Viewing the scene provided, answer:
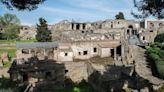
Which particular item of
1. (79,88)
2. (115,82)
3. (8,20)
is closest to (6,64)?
(79,88)

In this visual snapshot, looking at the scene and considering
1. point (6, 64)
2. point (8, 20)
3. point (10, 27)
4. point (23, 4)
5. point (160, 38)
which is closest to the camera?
point (23, 4)

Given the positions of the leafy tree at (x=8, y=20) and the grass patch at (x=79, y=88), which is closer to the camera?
the grass patch at (x=79, y=88)

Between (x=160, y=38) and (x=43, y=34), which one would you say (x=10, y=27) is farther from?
(x=160, y=38)

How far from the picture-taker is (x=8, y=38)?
76.1 meters

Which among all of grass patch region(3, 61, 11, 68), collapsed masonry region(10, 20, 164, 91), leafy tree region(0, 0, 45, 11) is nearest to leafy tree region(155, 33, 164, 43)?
collapsed masonry region(10, 20, 164, 91)

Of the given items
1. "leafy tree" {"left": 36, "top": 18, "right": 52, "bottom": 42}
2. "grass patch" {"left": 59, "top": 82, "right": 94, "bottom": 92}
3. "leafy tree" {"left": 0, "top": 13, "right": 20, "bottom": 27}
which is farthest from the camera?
"leafy tree" {"left": 0, "top": 13, "right": 20, "bottom": 27}

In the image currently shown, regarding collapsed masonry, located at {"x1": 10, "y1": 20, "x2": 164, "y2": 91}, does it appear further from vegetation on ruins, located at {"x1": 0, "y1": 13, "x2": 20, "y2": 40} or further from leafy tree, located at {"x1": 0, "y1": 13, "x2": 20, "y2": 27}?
leafy tree, located at {"x1": 0, "y1": 13, "x2": 20, "y2": 27}

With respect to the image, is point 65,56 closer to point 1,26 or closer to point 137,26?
point 137,26

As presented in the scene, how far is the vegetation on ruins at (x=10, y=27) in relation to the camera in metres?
76.1

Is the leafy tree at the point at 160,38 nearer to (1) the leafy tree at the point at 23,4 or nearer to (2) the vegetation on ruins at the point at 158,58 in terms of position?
(2) the vegetation on ruins at the point at 158,58

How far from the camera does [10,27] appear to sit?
77562 mm

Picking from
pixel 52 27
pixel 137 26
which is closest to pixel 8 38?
pixel 52 27

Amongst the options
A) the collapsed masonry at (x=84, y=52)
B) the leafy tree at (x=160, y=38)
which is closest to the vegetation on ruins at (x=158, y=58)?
the collapsed masonry at (x=84, y=52)

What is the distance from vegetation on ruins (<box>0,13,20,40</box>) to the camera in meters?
76.1
